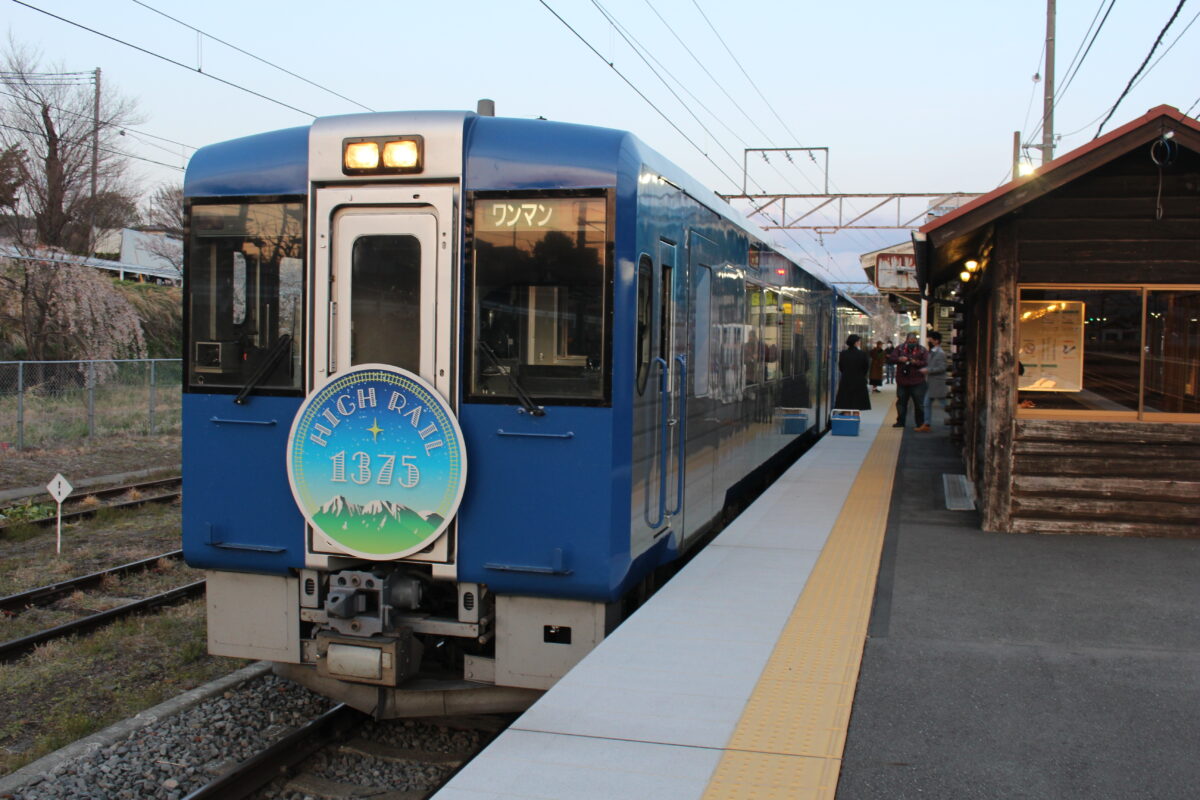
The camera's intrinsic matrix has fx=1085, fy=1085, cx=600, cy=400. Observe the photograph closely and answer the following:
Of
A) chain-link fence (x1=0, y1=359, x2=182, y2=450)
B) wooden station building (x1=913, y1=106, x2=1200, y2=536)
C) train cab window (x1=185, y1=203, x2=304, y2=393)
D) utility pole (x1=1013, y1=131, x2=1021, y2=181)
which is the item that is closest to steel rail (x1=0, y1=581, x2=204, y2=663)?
train cab window (x1=185, y1=203, x2=304, y2=393)

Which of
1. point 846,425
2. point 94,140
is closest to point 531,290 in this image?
point 846,425

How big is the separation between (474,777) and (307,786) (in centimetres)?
162

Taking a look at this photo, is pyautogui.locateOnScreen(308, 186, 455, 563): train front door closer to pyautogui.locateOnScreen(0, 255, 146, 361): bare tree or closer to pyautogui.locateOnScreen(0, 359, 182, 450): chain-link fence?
pyautogui.locateOnScreen(0, 359, 182, 450): chain-link fence

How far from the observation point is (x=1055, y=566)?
7477 mm

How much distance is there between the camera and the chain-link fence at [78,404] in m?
17.2

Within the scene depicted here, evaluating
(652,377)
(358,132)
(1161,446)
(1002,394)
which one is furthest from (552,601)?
(1161,446)

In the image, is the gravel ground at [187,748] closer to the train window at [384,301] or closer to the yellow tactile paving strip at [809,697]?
the train window at [384,301]

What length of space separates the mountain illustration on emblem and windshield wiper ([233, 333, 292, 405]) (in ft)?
2.35

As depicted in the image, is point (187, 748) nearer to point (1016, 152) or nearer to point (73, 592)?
point (73, 592)

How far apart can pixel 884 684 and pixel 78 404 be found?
59.1ft

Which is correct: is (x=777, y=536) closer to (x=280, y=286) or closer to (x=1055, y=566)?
(x=1055, y=566)

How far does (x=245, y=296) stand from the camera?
537 cm

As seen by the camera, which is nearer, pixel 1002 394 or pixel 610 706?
pixel 610 706

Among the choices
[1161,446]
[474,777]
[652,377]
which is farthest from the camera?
[1161,446]
